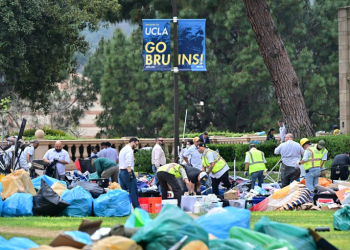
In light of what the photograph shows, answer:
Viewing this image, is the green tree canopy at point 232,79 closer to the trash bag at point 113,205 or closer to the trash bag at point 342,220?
the trash bag at point 113,205

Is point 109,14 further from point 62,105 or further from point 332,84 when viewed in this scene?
point 62,105

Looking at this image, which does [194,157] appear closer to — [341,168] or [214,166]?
[214,166]

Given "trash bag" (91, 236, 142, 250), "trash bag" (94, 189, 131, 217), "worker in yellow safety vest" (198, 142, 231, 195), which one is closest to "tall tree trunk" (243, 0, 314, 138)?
"worker in yellow safety vest" (198, 142, 231, 195)

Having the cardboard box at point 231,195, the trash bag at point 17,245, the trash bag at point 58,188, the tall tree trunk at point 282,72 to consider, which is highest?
the tall tree trunk at point 282,72

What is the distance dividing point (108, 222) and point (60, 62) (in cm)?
1980

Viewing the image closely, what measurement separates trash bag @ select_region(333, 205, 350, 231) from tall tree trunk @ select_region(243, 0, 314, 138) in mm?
14146

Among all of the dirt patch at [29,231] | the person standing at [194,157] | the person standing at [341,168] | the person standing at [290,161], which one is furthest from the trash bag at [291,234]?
the person standing at [341,168]

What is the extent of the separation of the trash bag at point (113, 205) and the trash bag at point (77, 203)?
0.19m

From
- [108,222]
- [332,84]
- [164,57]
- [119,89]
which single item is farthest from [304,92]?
[108,222]

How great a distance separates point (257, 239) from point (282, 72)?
1898 cm

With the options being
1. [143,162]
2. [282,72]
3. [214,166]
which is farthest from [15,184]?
[282,72]

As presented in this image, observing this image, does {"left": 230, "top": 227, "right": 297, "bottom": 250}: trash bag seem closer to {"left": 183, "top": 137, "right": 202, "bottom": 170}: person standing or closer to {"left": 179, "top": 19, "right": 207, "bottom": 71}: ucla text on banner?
{"left": 183, "top": 137, "right": 202, "bottom": 170}: person standing

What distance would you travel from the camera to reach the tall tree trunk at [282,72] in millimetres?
25891

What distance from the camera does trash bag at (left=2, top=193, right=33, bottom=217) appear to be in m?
14.6
